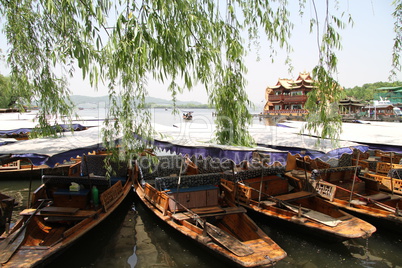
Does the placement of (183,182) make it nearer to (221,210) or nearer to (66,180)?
(221,210)

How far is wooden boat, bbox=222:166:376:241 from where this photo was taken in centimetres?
576

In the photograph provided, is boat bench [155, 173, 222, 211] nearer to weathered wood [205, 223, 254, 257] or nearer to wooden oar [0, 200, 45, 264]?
weathered wood [205, 223, 254, 257]

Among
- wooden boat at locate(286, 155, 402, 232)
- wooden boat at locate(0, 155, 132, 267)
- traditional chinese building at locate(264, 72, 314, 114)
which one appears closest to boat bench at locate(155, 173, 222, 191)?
wooden boat at locate(0, 155, 132, 267)

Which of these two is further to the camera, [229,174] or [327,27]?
[229,174]

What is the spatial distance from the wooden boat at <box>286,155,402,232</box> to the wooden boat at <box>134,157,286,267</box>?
2817mm

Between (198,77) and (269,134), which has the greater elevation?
(198,77)

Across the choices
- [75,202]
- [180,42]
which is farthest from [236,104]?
[75,202]

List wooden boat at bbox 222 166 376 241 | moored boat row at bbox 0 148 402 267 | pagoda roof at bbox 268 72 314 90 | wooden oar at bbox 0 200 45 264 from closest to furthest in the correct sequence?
wooden oar at bbox 0 200 45 264
moored boat row at bbox 0 148 402 267
wooden boat at bbox 222 166 376 241
pagoda roof at bbox 268 72 314 90

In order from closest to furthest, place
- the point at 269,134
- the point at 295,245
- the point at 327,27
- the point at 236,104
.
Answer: the point at 327,27, the point at 295,245, the point at 236,104, the point at 269,134

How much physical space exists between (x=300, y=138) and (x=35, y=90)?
7371 mm

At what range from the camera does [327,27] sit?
4824mm

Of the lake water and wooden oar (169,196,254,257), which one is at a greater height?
wooden oar (169,196,254,257)

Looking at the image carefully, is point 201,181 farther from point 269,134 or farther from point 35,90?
point 35,90

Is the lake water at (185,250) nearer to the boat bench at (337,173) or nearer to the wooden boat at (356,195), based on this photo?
the wooden boat at (356,195)
